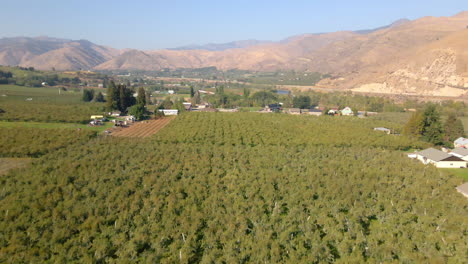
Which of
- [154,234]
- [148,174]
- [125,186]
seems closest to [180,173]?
[148,174]

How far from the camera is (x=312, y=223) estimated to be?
1414 cm

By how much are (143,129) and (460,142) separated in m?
40.8

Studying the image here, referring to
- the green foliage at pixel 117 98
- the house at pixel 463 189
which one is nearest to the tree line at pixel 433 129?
the house at pixel 463 189

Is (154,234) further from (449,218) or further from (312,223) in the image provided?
(449,218)

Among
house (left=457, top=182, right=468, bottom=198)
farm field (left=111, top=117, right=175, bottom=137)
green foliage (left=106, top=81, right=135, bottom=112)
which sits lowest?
house (left=457, top=182, right=468, bottom=198)

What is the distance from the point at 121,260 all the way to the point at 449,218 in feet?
54.4

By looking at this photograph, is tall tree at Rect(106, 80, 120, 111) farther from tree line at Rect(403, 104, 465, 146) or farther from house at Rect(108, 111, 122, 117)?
tree line at Rect(403, 104, 465, 146)

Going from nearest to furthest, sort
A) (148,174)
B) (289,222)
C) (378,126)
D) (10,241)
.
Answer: (10,241) < (289,222) < (148,174) < (378,126)

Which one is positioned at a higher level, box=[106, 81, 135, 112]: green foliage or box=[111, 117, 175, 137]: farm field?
box=[106, 81, 135, 112]: green foliage

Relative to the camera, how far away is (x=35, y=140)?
92.4 feet

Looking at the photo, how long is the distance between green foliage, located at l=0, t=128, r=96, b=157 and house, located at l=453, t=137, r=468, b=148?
4267 centimetres

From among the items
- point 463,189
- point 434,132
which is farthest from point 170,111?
point 463,189

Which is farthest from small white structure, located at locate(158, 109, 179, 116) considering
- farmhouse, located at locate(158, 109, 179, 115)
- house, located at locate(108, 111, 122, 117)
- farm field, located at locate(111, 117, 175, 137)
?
house, located at locate(108, 111, 122, 117)

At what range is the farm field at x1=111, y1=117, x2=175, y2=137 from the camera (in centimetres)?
3597
